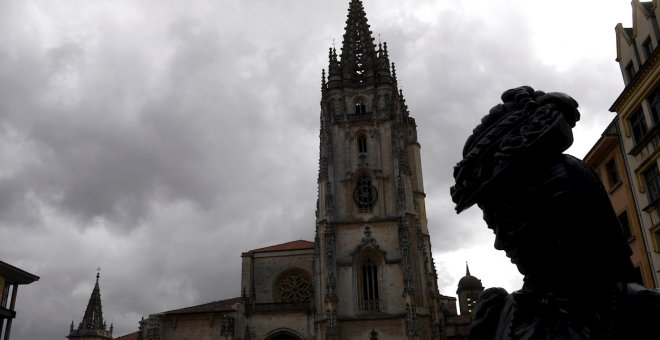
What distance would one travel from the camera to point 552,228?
199 cm

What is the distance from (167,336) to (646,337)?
36741 millimetres

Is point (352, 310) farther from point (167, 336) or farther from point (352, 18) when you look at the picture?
point (352, 18)

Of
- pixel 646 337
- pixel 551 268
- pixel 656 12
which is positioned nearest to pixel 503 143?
pixel 551 268

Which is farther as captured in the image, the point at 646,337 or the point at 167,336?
the point at 167,336

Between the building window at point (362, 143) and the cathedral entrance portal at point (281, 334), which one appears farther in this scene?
the building window at point (362, 143)

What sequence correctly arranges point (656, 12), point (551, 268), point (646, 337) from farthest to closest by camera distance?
point (656, 12)
point (551, 268)
point (646, 337)

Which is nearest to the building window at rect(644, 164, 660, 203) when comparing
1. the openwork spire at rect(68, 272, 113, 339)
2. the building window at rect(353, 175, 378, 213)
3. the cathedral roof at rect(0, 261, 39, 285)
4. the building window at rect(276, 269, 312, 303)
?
the building window at rect(353, 175, 378, 213)

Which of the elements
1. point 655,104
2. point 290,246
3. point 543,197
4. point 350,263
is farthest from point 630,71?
point 290,246

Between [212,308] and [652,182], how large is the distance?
90.0 ft

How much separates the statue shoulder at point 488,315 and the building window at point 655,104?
17.2 meters

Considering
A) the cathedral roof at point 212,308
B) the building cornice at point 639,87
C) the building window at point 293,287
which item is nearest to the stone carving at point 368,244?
the building window at point 293,287

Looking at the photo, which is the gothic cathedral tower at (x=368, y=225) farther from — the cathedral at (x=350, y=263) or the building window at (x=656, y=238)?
the building window at (x=656, y=238)

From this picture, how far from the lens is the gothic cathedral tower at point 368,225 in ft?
110

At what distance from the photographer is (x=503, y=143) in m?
2.08
